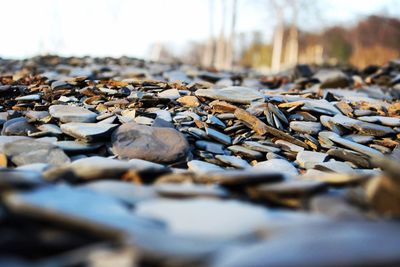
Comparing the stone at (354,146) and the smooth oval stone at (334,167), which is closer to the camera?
the smooth oval stone at (334,167)

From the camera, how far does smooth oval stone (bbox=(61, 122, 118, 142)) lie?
2338mm

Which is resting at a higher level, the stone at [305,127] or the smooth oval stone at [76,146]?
the stone at [305,127]

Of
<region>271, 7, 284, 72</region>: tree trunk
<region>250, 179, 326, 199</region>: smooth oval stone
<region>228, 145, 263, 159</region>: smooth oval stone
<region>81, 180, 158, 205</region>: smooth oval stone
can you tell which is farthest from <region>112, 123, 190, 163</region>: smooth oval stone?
<region>271, 7, 284, 72</region>: tree trunk

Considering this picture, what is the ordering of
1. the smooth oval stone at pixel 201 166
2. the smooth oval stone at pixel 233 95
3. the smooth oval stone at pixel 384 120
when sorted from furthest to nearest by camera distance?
1. the smooth oval stone at pixel 233 95
2. the smooth oval stone at pixel 384 120
3. the smooth oval stone at pixel 201 166

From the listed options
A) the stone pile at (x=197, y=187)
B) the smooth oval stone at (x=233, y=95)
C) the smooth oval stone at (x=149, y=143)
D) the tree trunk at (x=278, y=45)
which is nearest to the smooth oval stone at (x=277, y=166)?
the stone pile at (x=197, y=187)

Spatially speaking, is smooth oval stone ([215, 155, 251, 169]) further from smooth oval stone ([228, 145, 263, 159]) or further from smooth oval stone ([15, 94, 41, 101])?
smooth oval stone ([15, 94, 41, 101])

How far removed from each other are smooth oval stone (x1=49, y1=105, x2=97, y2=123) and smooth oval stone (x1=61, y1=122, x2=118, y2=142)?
0.46ft

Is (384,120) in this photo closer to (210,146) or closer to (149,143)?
(210,146)

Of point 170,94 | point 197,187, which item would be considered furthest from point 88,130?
point 197,187

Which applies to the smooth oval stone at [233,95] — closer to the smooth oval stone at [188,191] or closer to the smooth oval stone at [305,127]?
the smooth oval stone at [305,127]

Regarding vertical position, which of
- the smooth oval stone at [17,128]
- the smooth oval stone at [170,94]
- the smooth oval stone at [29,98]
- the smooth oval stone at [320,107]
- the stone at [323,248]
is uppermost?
the stone at [323,248]

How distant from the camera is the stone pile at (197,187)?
84 centimetres

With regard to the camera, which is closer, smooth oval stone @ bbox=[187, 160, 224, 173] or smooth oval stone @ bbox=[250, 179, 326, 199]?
smooth oval stone @ bbox=[250, 179, 326, 199]

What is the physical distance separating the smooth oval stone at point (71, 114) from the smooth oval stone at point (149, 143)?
1.01 ft
